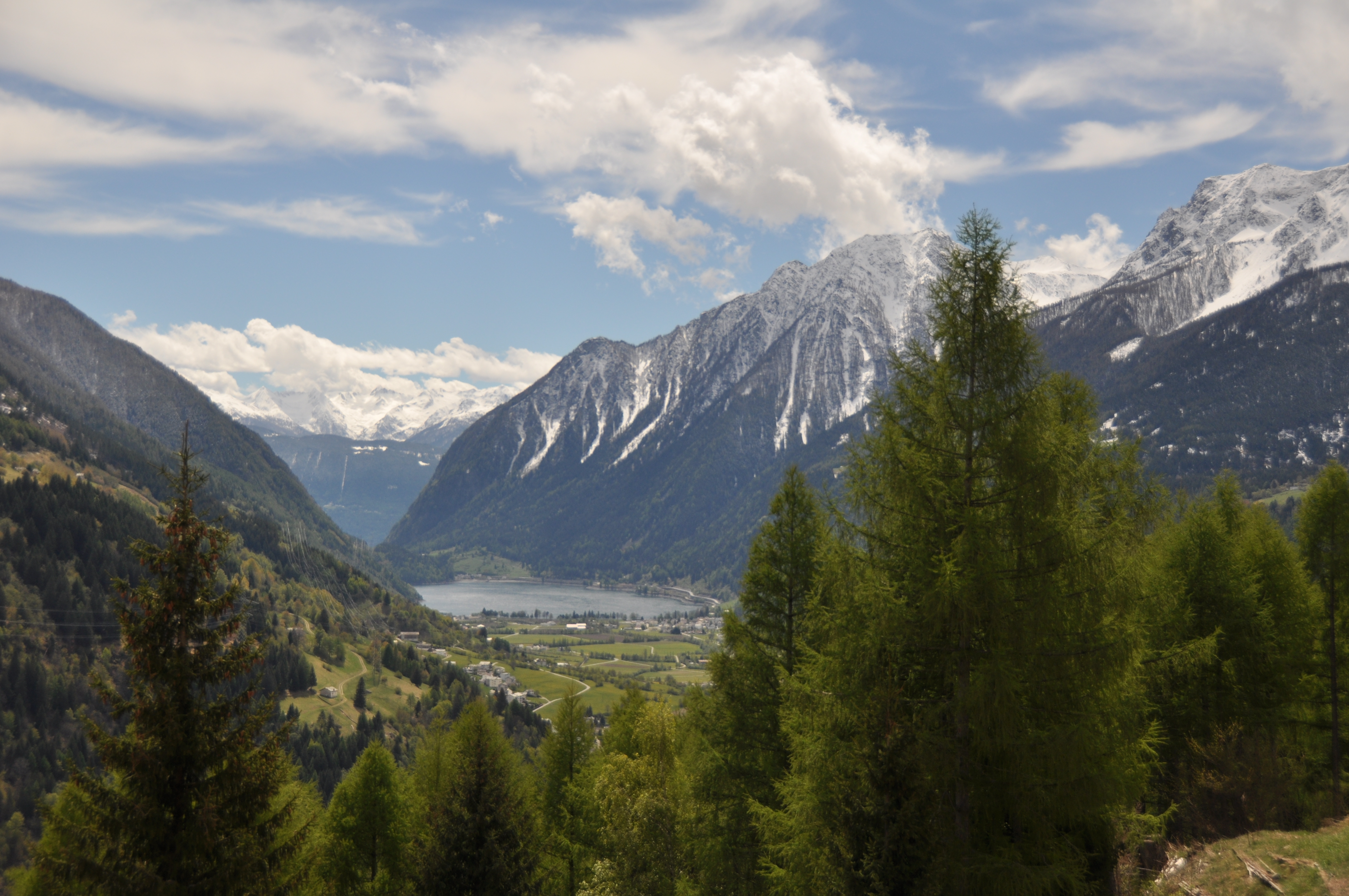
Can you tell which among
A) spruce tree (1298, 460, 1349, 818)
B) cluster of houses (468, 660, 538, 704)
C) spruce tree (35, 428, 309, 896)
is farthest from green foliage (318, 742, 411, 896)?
cluster of houses (468, 660, 538, 704)

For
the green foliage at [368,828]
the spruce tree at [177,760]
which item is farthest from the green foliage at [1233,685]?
the green foliage at [368,828]

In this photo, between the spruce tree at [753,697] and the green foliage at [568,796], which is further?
the green foliage at [568,796]

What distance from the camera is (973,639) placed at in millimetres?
13148

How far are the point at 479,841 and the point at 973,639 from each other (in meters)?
16.4

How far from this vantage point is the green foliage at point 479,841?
2161 cm

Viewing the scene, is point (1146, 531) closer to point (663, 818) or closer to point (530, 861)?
point (663, 818)

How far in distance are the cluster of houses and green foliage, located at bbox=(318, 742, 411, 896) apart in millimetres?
111191

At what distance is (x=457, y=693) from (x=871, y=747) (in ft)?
464

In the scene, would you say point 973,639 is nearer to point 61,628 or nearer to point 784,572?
point 784,572

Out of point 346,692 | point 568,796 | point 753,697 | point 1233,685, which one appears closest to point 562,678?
point 346,692

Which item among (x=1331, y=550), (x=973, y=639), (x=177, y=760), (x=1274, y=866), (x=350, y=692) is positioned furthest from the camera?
(x=350, y=692)

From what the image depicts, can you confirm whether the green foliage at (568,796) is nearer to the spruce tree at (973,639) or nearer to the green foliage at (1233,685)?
the spruce tree at (973,639)

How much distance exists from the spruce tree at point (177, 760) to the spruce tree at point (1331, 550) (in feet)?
108

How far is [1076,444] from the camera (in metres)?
12.9
